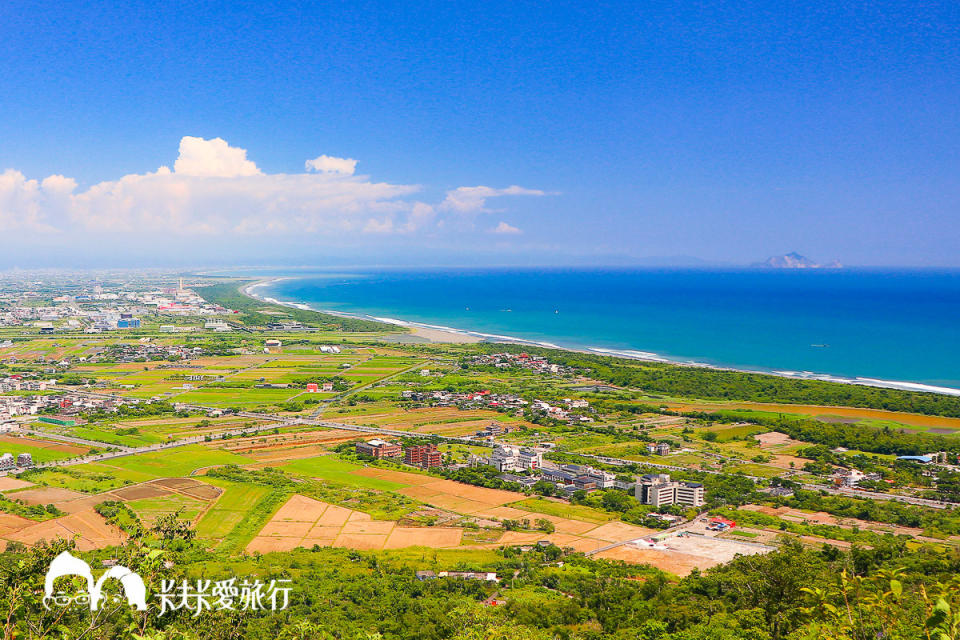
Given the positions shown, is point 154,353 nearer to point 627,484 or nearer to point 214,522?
point 214,522

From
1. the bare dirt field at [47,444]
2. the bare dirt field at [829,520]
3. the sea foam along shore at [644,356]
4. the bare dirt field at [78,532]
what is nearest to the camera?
the bare dirt field at [78,532]

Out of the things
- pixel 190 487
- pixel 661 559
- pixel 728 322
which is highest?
pixel 728 322

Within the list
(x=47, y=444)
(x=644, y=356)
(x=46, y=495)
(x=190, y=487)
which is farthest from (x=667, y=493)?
(x=644, y=356)

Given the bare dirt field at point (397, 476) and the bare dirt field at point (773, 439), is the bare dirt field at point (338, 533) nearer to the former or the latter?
the bare dirt field at point (397, 476)

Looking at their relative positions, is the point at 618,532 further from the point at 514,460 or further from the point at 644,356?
the point at 644,356

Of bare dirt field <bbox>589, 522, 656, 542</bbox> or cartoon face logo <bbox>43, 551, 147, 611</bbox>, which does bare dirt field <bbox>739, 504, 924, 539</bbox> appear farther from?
cartoon face logo <bbox>43, 551, 147, 611</bbox>

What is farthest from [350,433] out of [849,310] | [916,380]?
[849,310]

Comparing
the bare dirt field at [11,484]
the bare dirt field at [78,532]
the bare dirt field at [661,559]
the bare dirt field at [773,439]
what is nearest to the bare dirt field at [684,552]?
the bare dirt field at [661,559]
